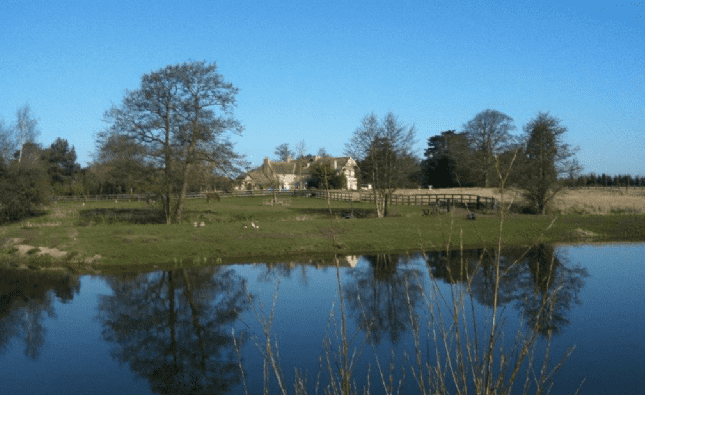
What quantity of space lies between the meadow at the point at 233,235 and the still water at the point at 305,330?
7.98 ft

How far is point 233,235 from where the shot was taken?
88.8 feet

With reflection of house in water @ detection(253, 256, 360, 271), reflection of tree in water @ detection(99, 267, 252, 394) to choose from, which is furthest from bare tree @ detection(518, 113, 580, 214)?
reflection of tree in water @ detection(99, 267, 252, 394)

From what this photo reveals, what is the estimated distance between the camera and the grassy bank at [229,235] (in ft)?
78.0

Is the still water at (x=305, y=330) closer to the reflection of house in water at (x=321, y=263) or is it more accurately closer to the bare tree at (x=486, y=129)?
the reflection of house in water at (x=321, y=263)

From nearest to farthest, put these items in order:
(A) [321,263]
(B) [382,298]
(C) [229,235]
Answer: (B) [382,298] → (A) [321,263] → (C) [229,235]

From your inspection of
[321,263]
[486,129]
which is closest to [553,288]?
[321,263]

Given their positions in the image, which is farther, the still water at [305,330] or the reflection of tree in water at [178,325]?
the reflection of tree in water at [178,325]

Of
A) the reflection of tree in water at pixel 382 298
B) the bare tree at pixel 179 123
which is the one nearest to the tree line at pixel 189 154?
the bare tree at pixel 179 123

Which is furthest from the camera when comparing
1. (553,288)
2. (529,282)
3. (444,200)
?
(444,200)

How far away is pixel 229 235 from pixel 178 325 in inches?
520

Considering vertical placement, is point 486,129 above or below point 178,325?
above

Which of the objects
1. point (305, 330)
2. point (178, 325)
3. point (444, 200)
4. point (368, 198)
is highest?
point (368, 198)

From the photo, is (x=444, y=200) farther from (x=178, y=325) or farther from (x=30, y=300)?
(x=178, y=325)

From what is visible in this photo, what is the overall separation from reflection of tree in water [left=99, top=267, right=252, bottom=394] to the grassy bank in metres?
3.81
